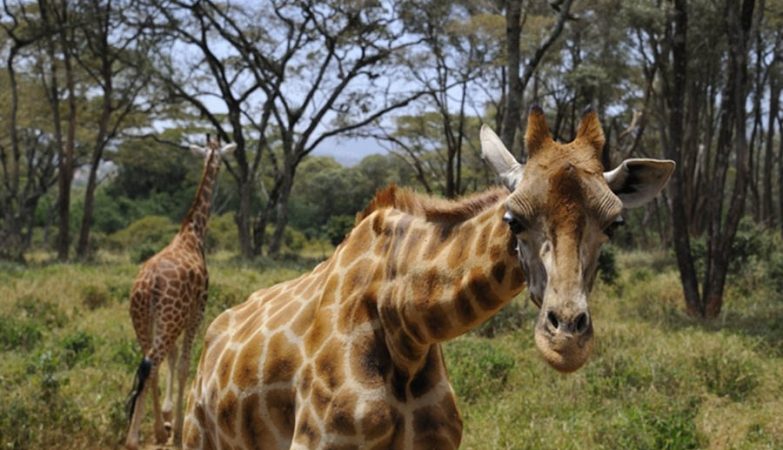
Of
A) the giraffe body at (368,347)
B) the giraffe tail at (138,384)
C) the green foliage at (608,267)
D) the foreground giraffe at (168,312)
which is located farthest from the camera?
the green foliage at (608,267)

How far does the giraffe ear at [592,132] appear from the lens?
250 centimetres

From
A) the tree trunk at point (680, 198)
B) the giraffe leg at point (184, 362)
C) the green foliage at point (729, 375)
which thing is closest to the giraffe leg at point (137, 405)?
the giraffe leg at point (184, 362)

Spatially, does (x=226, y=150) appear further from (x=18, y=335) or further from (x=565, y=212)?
(x=565, y=212)

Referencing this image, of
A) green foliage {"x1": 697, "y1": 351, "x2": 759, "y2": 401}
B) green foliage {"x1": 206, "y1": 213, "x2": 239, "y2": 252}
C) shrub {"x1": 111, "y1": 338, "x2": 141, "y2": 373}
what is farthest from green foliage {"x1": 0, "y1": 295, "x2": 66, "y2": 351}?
green foliage {"x1": 206, "y1": 213, "x2": 239, "y2": 252}

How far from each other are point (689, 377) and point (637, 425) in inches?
72.4

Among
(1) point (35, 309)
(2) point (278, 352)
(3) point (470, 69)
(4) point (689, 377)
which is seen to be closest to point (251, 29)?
(3) point (470, 69)

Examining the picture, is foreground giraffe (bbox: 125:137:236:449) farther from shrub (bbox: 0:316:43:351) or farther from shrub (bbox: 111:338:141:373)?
shrub (bbox: 0:316:43:351)

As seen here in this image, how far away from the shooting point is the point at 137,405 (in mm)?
6539

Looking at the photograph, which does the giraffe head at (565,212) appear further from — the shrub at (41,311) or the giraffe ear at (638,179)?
the shrub at (41,311)

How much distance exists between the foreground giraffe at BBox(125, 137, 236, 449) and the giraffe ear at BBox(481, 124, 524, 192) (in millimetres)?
4906

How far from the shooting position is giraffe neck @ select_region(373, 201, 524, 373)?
2.62 m

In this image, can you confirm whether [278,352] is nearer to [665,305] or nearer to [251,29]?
[665,305]

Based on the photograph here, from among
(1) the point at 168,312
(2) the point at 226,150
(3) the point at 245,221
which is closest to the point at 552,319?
(1) the point at 168,312

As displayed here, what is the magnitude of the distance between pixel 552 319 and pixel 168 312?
5.57 m
